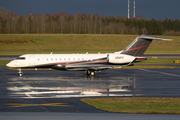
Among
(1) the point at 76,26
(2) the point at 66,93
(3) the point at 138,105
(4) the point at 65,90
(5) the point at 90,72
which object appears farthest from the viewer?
(1) the point at 76,26

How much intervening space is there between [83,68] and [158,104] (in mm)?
16413

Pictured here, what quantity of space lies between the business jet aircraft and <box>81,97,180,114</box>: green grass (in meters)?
13.7

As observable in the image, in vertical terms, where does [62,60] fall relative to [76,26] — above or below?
below

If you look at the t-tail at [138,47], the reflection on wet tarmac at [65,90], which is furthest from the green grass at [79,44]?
the reflection on wet tarmac at [65,90]

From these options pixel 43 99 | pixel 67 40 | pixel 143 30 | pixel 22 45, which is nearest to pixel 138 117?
pixel 43 99

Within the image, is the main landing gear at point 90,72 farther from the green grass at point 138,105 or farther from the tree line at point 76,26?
the tree line at point 76,26

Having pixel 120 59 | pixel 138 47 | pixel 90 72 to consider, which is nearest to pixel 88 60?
pixel 90 72

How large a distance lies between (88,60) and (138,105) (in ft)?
54.5

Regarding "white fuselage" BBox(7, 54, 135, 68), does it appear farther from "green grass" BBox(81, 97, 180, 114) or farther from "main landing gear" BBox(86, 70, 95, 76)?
"green grass" BBox(81, 97, 180, 114)

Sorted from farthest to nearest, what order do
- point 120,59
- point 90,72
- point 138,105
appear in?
point 90,72 < point 120,59 < point 138,105

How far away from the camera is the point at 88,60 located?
3316 centimetres

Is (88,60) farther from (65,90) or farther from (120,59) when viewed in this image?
(65,90)

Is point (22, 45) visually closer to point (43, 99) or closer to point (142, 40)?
point (142, 40)

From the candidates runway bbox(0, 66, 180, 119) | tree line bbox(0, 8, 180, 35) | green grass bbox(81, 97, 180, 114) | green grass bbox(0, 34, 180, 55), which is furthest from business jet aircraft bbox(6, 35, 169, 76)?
tree line bbox(0, 8, 180, 35)
